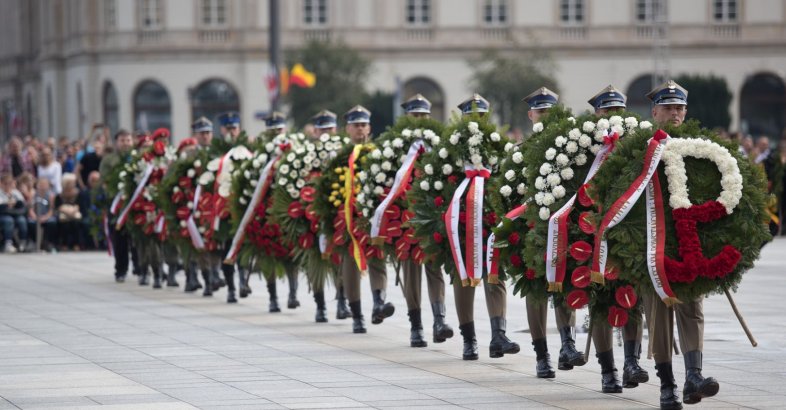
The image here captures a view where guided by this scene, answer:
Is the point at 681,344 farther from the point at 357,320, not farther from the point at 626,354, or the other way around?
the point at 357,320

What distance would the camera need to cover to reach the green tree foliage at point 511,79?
204 feet

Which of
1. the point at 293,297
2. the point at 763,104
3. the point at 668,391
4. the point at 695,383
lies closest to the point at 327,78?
the point at 763,104

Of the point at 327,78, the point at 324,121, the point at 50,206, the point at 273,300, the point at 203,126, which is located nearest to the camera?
the point at 324,121

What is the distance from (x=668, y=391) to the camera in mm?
10633

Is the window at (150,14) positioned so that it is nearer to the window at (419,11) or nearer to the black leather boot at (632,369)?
the window at (419,11)

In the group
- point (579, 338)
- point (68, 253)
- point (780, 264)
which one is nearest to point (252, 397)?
point (579, 338)

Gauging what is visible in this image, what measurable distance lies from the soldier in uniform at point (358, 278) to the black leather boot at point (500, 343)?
7.51ft

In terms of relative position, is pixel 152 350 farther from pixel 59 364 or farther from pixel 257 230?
pixel 257 230

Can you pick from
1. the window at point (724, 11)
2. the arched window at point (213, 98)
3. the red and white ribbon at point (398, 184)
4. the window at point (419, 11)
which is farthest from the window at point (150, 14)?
the red and white ribbon at point (398, 184)

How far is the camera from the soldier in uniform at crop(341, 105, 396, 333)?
15458 millimetres

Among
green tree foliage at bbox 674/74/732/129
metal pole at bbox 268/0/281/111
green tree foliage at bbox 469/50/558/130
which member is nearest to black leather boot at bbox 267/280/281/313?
metal pole at bbox 268/0/281/111

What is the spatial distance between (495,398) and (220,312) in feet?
23.2

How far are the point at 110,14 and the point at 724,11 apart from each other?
24.8m

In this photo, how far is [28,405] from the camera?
36.1ft
